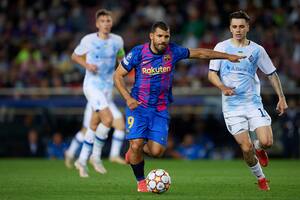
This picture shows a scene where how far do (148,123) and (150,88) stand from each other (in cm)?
50

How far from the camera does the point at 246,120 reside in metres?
11.8

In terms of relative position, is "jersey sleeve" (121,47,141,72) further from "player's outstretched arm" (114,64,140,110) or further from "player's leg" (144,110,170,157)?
"player's leg" (144,110,170,157)

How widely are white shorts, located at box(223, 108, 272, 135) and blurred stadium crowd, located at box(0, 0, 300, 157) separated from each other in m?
9.35

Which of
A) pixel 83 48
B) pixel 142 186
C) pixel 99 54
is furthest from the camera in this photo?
pixel 99 54

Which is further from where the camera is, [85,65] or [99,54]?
[99,54]

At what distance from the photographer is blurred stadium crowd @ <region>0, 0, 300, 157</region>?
22.1 meters

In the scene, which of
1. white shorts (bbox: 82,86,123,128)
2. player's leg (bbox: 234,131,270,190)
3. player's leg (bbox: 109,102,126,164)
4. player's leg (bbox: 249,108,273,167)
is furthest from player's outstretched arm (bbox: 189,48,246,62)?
player's leg (bbox: 109,102,126,164)

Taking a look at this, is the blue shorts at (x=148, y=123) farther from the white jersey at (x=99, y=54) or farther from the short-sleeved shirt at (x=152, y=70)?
the white jersey at (x=99, y=54)

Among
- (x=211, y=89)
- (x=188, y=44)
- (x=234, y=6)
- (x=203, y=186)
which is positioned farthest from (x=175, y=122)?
A: (x=203, y=186)

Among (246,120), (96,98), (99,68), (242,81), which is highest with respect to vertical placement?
(242,81)

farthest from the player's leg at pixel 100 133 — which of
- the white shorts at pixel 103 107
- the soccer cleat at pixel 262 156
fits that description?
the soccer cleat at pixel 262 156

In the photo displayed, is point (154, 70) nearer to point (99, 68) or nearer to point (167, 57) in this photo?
point (167, 57)

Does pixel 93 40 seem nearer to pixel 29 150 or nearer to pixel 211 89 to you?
pixel 211 89

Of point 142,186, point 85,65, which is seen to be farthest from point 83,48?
point 142,186
